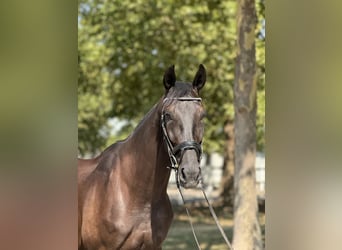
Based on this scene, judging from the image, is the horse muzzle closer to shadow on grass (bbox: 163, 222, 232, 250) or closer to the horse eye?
the horse eye

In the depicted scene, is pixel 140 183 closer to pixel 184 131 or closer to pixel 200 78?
pixel 184 131

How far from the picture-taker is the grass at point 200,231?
684cm

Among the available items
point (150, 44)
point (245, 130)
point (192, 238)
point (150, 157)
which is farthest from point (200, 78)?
point (192, 238)

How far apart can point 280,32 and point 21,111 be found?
659mm

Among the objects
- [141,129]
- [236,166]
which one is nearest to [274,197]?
[141,129]

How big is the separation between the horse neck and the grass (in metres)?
4.13

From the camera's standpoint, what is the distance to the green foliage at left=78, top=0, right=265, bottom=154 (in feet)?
23.8

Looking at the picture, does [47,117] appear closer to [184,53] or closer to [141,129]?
[141,129]

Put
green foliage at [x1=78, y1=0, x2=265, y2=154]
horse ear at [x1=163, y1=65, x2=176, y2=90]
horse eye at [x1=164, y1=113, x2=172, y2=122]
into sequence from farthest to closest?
green foliage at [x1=78, y1=0, x2=265, y2=154], horse ear at [x1=163, y1=65, x2=176, y2=90], horse eye at [x1=164, y1=113, x2=172, y2=122]

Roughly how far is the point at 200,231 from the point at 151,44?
10.0 ft

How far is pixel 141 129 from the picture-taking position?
268 cm

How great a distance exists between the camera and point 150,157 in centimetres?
262

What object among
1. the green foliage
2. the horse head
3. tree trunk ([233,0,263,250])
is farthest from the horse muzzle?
the green foliage

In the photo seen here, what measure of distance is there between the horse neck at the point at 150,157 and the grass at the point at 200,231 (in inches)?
163
